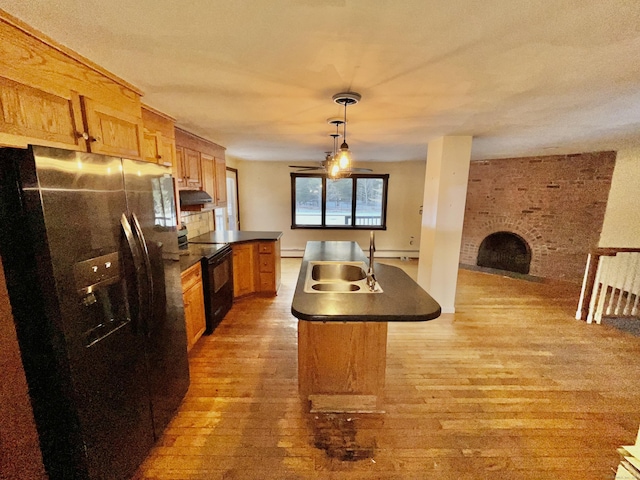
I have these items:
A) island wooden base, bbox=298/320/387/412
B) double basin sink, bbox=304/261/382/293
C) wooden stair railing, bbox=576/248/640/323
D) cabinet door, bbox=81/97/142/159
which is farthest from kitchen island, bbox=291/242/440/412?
wooden stair railing, bbox=576/248/640/323

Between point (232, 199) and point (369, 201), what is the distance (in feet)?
10.5

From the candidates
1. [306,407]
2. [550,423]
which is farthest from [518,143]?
[306,407]

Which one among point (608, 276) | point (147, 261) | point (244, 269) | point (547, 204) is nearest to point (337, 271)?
point (147, 261)

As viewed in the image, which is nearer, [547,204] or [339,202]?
[547,204]

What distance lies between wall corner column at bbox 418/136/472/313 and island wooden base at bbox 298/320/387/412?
6.52ft

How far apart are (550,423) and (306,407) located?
1.79 m

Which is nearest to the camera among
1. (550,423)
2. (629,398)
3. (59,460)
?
(59,460)

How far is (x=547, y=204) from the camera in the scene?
16.3 ft

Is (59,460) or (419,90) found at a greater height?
(419,90)

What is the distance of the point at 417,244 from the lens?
657cm

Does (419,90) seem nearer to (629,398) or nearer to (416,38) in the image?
(416,38)

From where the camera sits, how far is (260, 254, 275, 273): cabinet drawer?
4.14 metres

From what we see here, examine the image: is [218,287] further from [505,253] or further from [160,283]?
[505,253]

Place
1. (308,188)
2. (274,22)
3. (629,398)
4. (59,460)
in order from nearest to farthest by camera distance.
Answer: (274,22) < (59,460) < (629,398) < (308,188)
